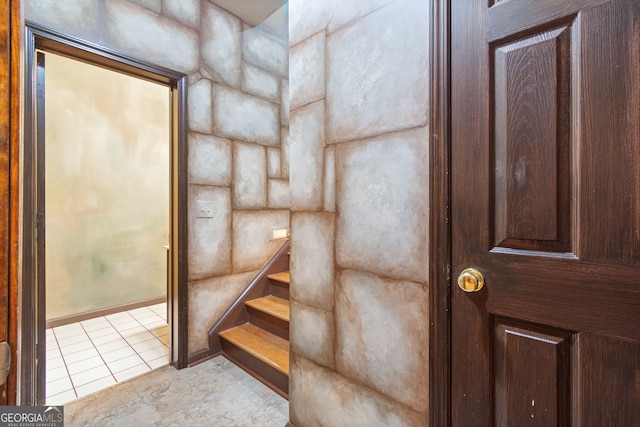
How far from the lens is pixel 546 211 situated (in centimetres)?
80

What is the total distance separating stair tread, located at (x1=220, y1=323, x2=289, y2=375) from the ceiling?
272cm

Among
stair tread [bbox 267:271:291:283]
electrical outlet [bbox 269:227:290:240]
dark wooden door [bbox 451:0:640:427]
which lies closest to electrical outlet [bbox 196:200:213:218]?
electrical outlet [bbox 269:227:290:240]

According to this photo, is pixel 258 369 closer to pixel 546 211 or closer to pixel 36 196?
pixel 36 196

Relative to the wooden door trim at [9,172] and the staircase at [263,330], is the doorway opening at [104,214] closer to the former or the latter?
the staircase at [263,330]

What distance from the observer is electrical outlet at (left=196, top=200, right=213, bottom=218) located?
7.34 ft

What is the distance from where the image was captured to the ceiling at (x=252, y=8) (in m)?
2.36

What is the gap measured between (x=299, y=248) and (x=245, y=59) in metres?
2.01

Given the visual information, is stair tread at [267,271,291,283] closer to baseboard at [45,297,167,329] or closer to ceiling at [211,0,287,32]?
baseboard at [45,297,167,329]

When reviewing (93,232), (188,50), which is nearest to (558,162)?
(188,50)

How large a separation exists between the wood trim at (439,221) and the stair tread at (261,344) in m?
→ 1.11

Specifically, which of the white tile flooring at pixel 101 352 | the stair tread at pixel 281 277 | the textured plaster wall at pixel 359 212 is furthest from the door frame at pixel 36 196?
the textured plaster wall at pixel 359 212

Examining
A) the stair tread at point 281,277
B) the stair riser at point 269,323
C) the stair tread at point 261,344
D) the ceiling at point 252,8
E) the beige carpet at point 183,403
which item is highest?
the ceiling at point 252,8

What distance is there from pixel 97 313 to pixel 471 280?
3.79m

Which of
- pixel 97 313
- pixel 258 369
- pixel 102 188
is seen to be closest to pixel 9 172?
pixel 258 369
